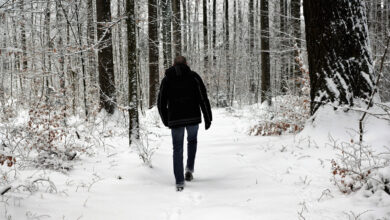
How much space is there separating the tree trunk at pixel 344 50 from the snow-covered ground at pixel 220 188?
469 mm

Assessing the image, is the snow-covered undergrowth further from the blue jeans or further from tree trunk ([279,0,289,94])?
the blue jeans

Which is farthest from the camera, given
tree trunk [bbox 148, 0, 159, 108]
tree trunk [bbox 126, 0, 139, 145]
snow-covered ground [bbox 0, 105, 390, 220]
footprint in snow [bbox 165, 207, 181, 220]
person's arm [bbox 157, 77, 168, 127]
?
tree trunk [bbox 148, 0, 159, 108]

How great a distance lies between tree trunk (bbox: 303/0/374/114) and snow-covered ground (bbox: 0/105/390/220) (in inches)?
18.5

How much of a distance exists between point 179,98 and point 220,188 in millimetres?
1502

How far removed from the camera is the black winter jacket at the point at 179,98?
13.8 feet

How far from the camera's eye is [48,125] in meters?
5.04

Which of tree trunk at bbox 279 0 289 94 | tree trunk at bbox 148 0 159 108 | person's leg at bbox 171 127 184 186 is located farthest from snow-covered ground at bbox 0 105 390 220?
tree trunk at bbox 148 0 159 108

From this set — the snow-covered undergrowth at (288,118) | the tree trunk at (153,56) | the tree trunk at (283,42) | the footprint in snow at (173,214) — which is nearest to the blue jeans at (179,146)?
the footprint in snow at (173,214)

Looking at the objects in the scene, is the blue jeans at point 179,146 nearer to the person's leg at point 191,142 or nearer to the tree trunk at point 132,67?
the person's leg at point 191,142

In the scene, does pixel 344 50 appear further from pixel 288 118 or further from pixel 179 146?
pixel 179 146

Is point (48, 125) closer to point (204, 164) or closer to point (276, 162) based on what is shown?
point (204, 164)

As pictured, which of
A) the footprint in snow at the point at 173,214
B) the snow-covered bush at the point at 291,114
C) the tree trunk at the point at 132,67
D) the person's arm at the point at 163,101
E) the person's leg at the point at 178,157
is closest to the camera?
the footprint in snow at the point at 173,214

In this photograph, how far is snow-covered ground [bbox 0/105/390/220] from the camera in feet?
9.03

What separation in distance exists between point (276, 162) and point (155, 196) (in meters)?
2.31
